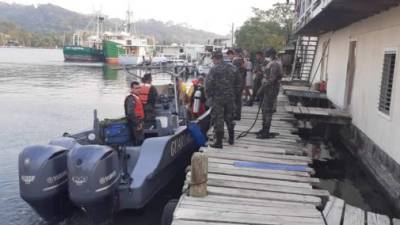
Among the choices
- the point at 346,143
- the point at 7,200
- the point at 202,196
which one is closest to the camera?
the point at 202,196

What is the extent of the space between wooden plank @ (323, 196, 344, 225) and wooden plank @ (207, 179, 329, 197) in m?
0.19

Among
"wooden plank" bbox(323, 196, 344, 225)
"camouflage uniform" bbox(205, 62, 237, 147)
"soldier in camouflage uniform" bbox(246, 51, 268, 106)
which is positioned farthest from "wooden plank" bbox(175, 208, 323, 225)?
"soldier in camouflage uniform" bbox(246, 51, 268, 106)

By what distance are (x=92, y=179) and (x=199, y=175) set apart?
52.3 inches

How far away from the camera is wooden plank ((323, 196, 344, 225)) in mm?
5059

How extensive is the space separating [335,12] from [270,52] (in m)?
2.99

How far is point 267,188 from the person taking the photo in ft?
19.3

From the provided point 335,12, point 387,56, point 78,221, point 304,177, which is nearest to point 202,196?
point 304,177

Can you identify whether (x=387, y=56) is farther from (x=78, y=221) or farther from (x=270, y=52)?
(x=78, y=221)

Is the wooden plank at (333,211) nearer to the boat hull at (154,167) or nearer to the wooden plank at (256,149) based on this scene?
the wooden plank at (256,149)

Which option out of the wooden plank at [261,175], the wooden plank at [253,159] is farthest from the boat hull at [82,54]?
the wooden plank at [261,175]

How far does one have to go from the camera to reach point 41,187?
5723 millimetres

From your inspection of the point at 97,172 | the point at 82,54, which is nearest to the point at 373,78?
the point at 97,172

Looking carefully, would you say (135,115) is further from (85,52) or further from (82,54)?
(82,54)

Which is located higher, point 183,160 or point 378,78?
point 378,78
